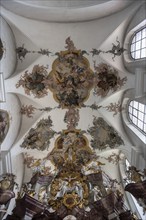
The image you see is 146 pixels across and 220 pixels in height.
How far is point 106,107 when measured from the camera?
14258 millimetres

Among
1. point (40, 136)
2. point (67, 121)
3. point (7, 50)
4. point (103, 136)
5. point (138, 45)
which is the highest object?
point (138, 45)

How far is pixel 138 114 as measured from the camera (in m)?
13.5

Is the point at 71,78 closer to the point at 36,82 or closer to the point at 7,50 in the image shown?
the point at 36,82

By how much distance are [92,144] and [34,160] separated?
2811 millimetres

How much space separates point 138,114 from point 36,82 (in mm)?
4443

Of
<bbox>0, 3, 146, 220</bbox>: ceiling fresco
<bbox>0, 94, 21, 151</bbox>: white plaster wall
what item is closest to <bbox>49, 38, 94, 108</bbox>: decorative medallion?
<bbox>0, 3, 146, 220</bbox>: ceiling fresco

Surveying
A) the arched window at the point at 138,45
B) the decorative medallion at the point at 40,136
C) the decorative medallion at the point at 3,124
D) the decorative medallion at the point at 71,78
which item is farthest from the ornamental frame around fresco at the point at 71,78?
the decorative medallion at the point at 3,124

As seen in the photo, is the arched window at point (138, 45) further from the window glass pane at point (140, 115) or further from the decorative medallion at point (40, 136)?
the decorative medallion at point (40, 136)

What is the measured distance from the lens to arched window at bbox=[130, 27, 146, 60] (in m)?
12.2

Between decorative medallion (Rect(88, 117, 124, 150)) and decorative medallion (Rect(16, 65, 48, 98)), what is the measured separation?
2.73 metres

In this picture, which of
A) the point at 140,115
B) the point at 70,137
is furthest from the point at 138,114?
the point at 70,137

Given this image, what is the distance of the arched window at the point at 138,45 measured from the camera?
40.0 ft

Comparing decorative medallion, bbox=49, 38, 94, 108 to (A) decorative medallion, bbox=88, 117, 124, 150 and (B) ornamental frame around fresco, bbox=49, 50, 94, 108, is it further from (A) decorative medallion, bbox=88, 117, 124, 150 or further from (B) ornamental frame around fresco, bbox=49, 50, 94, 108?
(A) decorative medallion, bbox=88, 117, 124, 150

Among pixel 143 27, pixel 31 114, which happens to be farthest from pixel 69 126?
pixel 143 27
